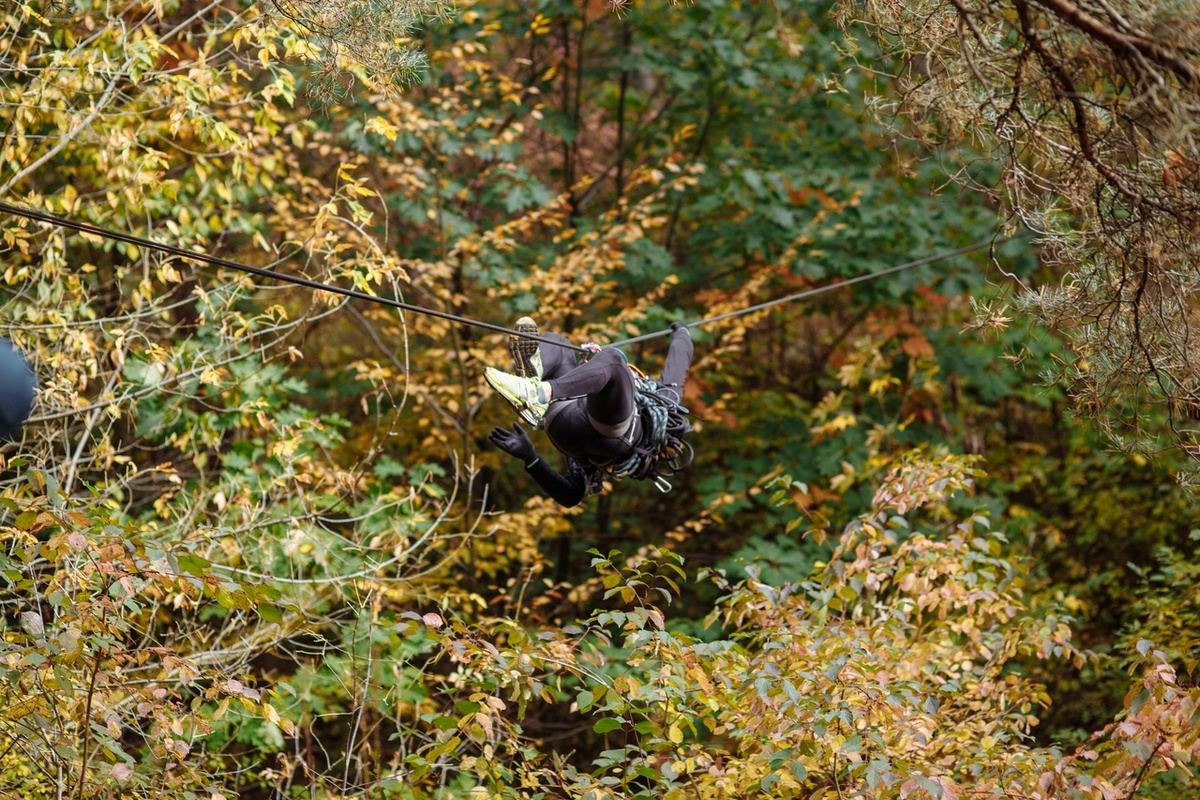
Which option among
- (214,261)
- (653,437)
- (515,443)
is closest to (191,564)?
(214,261)

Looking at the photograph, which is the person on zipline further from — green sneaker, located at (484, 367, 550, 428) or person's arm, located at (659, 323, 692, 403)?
person's arm, located at (659, 323, 692, 403)

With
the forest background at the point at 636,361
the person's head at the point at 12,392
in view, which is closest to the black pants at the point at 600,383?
the forest background at the point at 636,361

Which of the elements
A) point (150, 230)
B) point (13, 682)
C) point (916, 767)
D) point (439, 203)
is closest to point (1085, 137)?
point (916, 767)

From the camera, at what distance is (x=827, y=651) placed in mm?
4605

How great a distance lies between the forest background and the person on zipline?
374mm

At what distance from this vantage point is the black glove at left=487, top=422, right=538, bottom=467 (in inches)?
149

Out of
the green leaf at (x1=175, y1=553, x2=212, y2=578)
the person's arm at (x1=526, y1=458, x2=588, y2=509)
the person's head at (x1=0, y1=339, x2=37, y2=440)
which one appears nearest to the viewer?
the person's head at (x1=0, y1=339, x2=37, y2=440)

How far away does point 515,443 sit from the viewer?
3.82m

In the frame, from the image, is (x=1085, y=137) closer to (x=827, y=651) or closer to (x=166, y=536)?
(x=827, y=651)

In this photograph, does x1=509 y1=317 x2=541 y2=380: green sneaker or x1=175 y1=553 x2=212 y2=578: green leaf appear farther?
x1=509 y1=317 x2=541 y2=380: green sneaker

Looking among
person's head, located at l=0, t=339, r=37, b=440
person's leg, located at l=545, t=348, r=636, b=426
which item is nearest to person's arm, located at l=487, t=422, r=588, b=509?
person's leg, located at l=545, t=348, r=636, b=426

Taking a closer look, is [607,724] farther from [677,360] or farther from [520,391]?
[677,360]

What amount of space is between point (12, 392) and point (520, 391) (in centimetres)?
184

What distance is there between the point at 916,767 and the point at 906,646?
3.15 feet
